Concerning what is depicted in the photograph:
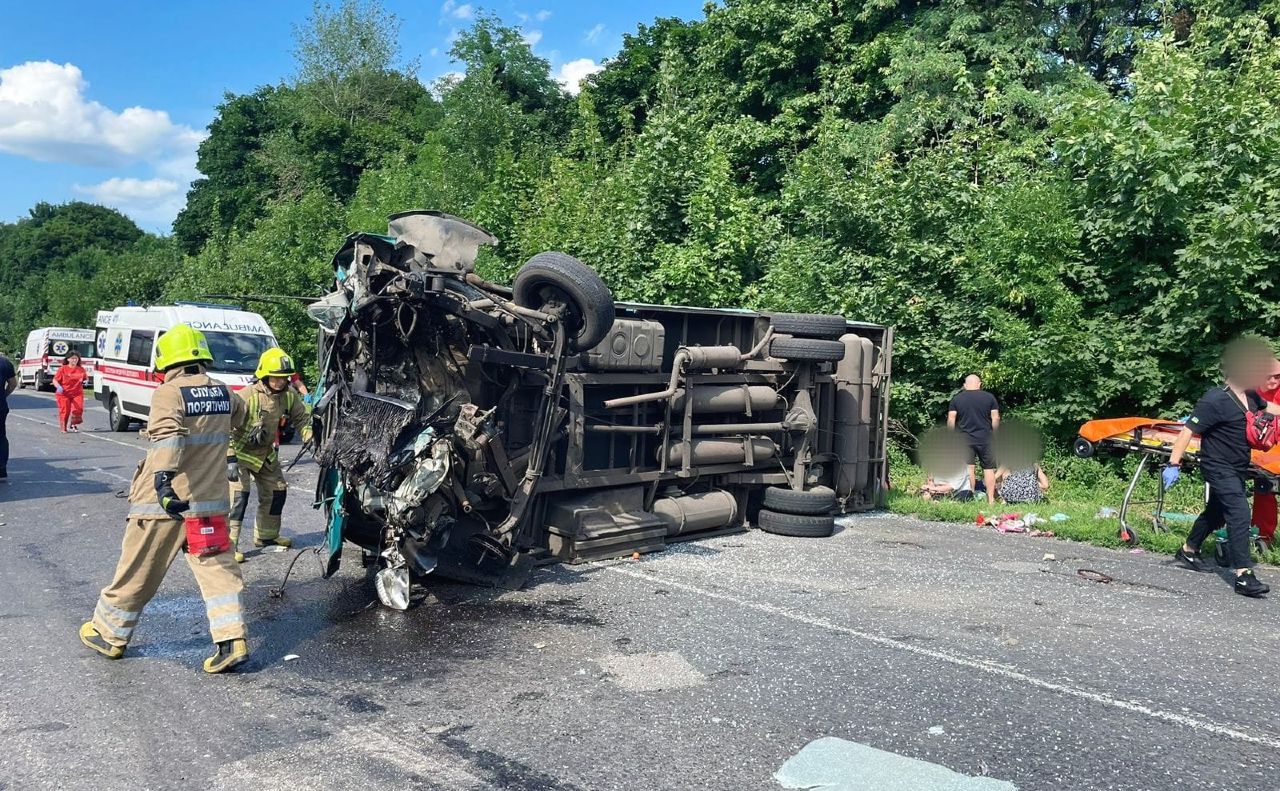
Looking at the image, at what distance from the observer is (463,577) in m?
7.20

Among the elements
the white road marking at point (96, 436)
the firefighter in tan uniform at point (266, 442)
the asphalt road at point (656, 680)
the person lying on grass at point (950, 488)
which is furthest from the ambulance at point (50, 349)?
A: the person lying on grass at point (950, 488)

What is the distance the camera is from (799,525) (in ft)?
30.8

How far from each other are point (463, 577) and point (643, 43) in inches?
1094

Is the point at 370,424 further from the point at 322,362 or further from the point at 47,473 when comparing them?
the point at 47,473

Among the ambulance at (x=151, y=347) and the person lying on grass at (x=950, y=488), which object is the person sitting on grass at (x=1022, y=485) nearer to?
the person lying on grass at (x=950, y=488)

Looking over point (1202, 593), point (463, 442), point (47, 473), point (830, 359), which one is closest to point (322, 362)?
point (463, 442)

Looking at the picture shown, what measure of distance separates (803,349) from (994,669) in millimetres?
4423

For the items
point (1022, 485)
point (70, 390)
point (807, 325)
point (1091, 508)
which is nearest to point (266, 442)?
point (807, 325)

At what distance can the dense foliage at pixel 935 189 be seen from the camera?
1135cm

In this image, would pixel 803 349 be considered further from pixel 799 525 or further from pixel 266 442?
pixel 266 442

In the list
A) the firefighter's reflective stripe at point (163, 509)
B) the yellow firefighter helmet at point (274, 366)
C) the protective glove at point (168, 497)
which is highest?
the yellow firefighter helmet at point (274, 366)

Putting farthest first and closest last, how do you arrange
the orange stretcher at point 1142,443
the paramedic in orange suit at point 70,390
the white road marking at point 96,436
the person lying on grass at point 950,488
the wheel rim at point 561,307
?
the paramedic in orange suit at point 70,390
the white road marking at point 96,436
the person lying on grass at point 950,488
the orange stretcher at point 1142,443
the wheel rim at point 561,307

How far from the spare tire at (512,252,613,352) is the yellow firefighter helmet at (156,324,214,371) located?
7.26 feet

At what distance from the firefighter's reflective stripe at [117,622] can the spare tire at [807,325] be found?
20.4 feet
